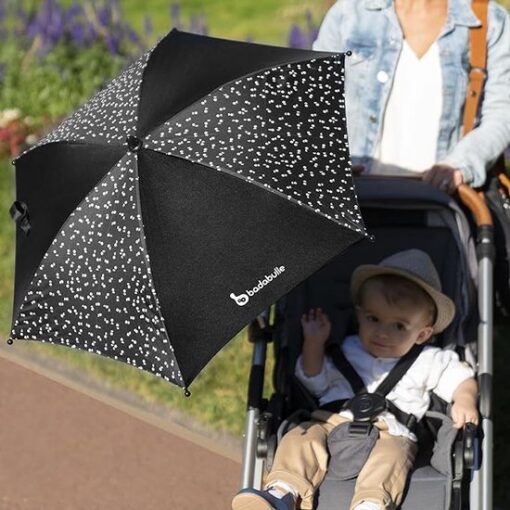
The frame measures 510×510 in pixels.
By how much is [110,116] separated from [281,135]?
25.9 inches

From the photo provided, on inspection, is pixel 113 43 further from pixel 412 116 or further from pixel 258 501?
pixel 258 501

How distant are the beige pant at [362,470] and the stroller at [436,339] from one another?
0.21 feet

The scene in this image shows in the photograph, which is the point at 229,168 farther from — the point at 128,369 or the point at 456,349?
the point at 128,369

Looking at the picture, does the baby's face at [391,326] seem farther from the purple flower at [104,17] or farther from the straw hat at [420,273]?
the purple flower at [104,17]

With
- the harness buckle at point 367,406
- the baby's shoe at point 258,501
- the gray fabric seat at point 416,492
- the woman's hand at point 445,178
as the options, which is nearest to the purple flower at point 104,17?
the woman's hand at point 445,178

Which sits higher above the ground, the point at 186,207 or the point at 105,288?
the point at 186,207

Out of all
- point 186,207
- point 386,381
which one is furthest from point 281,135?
point 386,381

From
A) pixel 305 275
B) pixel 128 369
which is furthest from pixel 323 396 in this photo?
pixel 128 369

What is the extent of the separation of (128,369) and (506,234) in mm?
2521

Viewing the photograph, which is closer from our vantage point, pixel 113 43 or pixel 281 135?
pixel 281 135

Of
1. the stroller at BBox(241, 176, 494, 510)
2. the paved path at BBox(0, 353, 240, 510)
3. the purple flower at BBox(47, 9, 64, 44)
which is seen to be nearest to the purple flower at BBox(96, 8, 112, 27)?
the purple flower at BBox(47, 9, 64, 44)

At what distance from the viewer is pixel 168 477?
620 centimetres

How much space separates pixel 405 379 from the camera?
16.9 feet

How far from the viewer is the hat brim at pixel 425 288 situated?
5.08m
